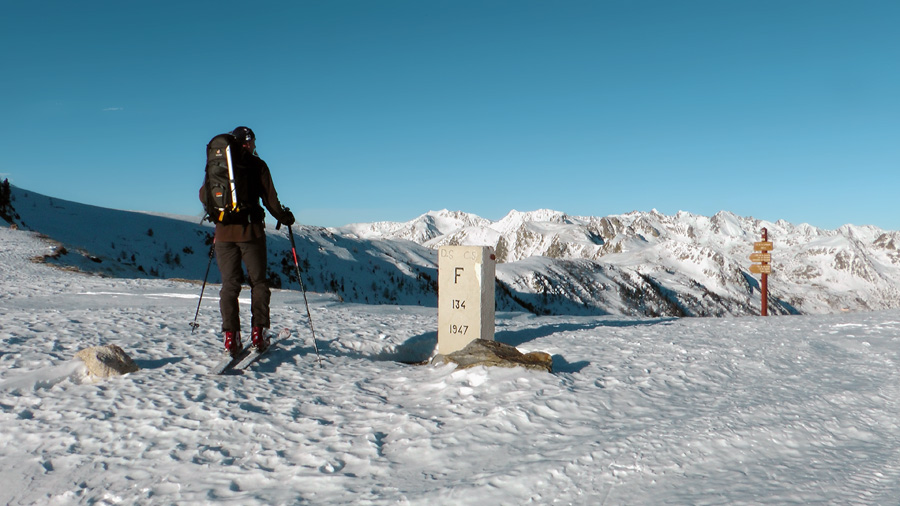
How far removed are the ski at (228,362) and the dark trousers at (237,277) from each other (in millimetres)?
289

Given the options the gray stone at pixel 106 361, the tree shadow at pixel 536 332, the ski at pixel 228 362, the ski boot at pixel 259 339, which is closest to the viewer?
the gray stone at pixel 106 361

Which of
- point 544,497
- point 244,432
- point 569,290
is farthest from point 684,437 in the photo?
point 569,290

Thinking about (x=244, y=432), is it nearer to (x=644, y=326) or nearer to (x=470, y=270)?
(x=470, y=270)

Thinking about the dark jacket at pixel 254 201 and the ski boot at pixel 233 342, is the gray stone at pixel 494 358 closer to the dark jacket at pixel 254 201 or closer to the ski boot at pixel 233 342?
the ski boot at pixel 233 342

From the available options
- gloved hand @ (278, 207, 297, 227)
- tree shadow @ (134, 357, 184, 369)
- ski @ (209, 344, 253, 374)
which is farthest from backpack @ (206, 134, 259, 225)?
tree shadow @ (134, 357, 184, 369)

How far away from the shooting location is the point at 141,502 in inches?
126

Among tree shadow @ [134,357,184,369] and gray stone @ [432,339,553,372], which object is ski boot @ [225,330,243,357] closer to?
tree shadow @ [134,357,184,369]

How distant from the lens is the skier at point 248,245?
236 inches

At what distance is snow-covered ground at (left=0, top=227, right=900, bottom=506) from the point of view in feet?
11.2

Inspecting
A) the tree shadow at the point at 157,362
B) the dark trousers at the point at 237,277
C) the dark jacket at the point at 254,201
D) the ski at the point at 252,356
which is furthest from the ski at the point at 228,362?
→ the dark jacket at the point at 254,201

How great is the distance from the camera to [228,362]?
5.73m

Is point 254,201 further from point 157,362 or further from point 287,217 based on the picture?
point 157,362

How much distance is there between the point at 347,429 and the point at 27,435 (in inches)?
92.1

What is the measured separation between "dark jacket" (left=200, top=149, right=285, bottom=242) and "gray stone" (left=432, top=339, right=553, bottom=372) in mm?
2693
